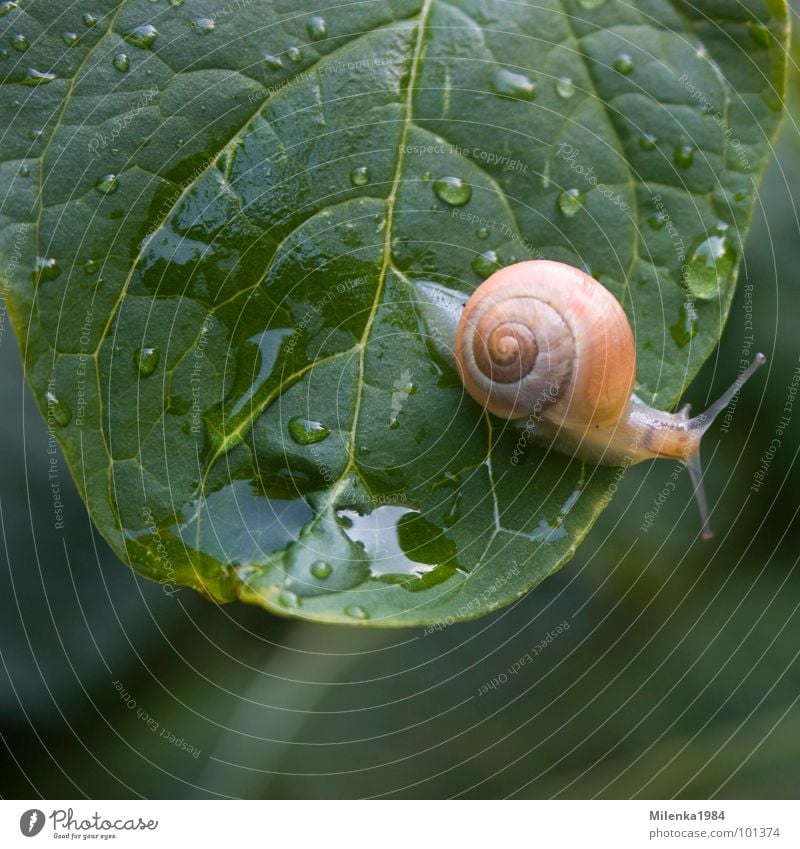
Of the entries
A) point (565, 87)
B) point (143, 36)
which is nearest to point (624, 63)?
point (565, 87)

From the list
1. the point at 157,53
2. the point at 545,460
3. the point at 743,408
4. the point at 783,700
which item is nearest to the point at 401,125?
the point at 157,53

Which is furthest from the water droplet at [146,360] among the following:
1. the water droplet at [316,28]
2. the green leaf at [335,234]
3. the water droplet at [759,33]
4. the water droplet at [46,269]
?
the water droplet at [759,33]

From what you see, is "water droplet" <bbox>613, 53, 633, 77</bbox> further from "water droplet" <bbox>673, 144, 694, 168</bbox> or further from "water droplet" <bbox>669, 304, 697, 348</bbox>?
"water droplet" <bbox>669, 304, 697, 348</bbox>

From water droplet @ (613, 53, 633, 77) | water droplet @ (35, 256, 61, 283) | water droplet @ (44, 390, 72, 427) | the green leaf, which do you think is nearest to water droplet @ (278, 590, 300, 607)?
the green leaf

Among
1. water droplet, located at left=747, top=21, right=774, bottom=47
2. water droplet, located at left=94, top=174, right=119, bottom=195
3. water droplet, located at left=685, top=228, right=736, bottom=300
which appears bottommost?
water droplet, located at left=94, top=174, right=119, bottom=195

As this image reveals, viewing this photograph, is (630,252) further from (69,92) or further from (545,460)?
(69,92)
